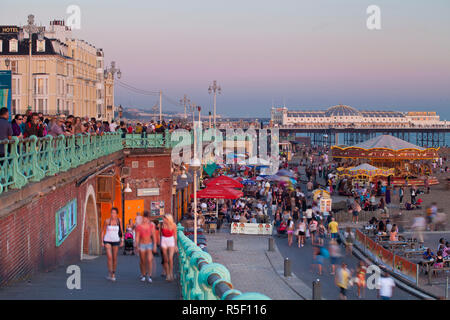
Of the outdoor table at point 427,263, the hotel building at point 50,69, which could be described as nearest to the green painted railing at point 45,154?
the outdoor table at point 427,263

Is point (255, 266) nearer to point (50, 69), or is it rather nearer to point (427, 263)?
point (427, 263)

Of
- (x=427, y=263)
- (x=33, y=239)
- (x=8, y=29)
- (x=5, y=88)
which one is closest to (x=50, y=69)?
(x=8, y=29)

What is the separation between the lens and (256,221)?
30.6 metres

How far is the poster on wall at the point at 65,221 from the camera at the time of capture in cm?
1270

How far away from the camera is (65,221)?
13625 millimetres

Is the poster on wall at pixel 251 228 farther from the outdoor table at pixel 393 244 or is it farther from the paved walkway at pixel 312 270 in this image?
the outdoor table at pixel 393 244

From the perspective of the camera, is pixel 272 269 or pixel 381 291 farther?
pixel 272 269

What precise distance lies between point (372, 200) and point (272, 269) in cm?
1509

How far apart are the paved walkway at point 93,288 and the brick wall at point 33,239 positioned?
208 millimetres

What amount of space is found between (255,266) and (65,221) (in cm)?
934

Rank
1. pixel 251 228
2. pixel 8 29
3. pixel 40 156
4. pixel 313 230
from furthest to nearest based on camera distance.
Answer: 1. pixel 8 29
2. pixel 251 228
3. pixel 313 230
4. pixel 40 156
